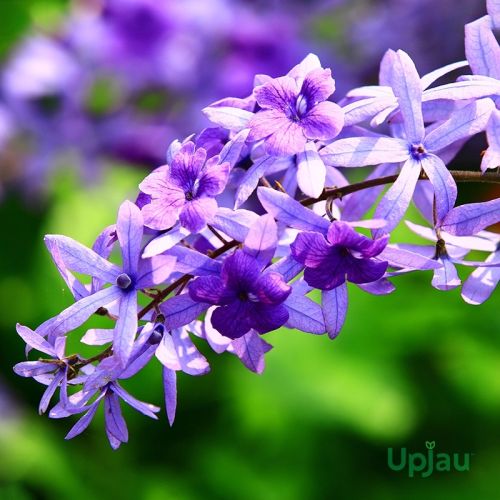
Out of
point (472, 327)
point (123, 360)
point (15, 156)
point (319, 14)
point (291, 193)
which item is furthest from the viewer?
point (319, 14)

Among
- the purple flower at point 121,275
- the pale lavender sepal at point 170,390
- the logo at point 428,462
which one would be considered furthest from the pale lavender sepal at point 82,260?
the logo at point 428,462

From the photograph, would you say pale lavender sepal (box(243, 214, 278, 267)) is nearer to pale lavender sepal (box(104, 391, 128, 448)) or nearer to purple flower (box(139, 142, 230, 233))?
purple flower (box(139, 142, 230, 233))

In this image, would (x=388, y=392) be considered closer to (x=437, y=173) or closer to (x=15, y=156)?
(x=15, y=156)

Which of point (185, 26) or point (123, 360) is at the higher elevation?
point (185, 26)

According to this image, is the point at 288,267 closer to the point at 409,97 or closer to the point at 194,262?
the point at 194,262

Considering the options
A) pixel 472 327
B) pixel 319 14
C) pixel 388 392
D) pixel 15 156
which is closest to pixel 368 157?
pixel 388 392

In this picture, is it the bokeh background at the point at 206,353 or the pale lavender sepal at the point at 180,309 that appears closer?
the pale lavender sepal at the point at 180,309

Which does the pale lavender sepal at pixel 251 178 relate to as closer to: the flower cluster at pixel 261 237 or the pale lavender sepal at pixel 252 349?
the flower cluster at pixel 261 237

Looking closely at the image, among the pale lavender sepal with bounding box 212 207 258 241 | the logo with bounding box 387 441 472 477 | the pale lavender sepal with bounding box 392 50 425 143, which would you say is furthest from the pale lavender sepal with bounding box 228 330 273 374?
the logo with bounding box 387 441 472 477
